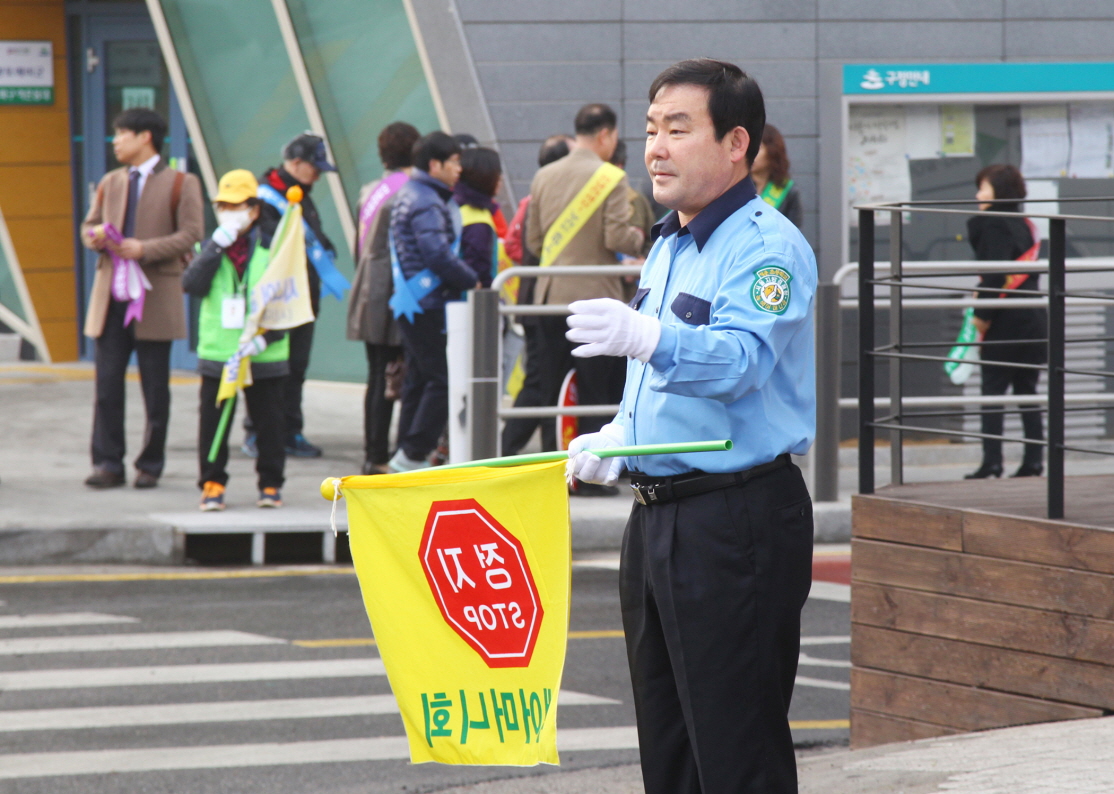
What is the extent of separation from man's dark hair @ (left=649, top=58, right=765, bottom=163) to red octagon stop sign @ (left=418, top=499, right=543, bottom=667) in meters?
1.02

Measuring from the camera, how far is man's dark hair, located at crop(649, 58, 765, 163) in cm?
334

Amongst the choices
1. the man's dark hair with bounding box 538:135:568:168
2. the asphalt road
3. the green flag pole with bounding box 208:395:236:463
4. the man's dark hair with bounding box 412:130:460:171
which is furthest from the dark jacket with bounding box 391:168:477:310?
the asphalt road

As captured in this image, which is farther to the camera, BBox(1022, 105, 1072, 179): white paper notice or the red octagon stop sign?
BBox(1022, 105, 1072, 179): white paper notice

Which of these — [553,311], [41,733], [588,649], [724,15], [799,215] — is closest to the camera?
[41,733]

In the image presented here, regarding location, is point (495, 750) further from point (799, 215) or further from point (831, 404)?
point (799, 215)

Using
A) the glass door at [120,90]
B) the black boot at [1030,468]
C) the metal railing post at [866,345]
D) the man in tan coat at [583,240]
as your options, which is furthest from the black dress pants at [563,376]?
the glass door at [120,90]

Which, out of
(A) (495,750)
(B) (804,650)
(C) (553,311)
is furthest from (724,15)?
(A) (495,750)

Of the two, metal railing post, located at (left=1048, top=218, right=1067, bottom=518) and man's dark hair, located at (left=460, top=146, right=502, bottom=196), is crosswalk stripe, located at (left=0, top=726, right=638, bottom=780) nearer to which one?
metal railing post, located at (left=1048, top=218, right=1067, bottom=518)

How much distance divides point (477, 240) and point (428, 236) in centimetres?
74

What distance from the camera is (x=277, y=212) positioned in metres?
9.38

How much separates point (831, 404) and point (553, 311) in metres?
1.71

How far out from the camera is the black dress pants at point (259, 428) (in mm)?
9133

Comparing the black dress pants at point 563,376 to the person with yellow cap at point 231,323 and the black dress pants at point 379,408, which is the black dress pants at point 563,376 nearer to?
the black dress pants at point 379,408

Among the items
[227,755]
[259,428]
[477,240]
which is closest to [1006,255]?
[477,240]
